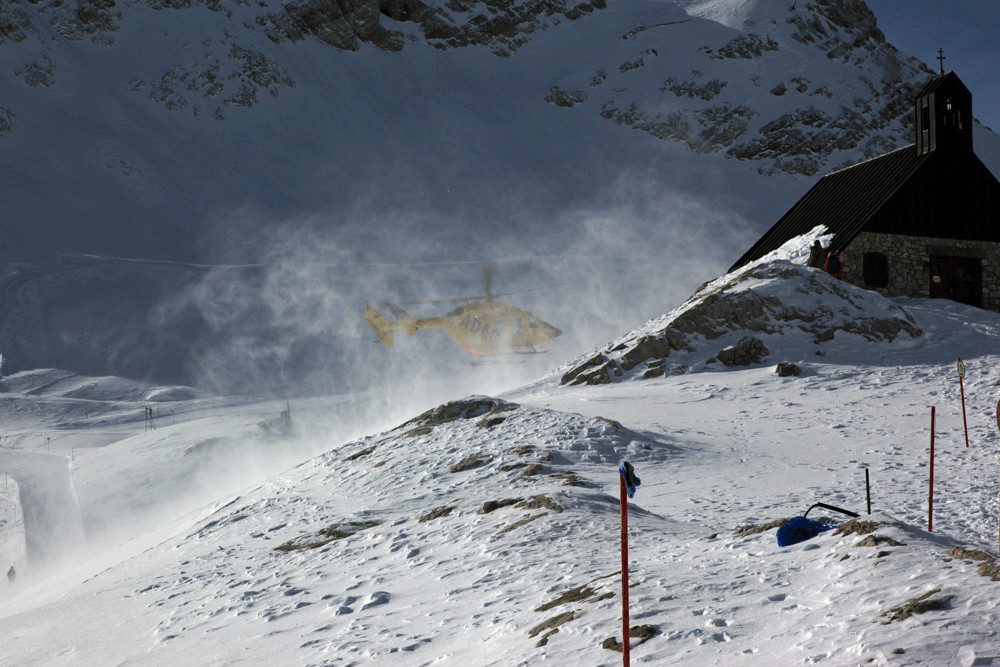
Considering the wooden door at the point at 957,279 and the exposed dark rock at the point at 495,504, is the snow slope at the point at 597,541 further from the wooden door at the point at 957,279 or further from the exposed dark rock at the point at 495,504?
the wooden door at the point at 957,279

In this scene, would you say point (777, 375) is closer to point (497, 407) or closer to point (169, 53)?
point (497, 407)

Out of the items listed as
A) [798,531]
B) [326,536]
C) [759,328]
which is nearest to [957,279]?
[759,328]

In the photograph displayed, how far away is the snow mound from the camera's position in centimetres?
2253

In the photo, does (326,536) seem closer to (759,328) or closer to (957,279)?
(759,328)

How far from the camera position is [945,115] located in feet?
95.5

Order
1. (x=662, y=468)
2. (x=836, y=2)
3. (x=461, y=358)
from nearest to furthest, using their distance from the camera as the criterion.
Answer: (x=662, y=468) → (x=461, y=358) → (x=836, y=2)

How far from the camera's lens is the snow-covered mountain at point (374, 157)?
61188 mm

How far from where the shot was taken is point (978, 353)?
70.1 feet

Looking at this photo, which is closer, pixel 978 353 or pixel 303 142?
pixel 978 353

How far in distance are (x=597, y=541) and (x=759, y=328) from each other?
15791 millimetres

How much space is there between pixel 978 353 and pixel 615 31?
85129 millimetres

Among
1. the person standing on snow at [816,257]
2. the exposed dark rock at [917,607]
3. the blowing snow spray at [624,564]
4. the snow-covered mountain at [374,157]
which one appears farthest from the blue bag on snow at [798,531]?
the snow-covered mountain at [374,157]

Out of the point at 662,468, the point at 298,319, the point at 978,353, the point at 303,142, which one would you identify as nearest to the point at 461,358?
the point at 298,319

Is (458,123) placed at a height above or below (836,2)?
below
